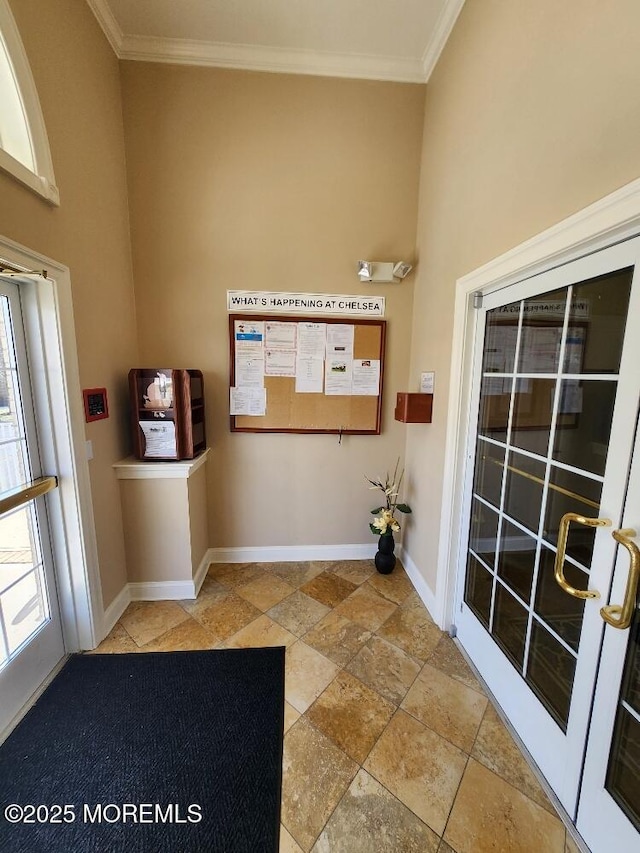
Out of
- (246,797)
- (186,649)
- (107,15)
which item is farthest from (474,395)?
(107,15)

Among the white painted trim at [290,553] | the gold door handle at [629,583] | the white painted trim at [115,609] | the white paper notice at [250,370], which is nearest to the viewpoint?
the gold door handle at [629,583]

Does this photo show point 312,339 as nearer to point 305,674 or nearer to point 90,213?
point 90,213

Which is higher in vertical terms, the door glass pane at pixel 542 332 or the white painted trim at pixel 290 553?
the door glass pane at pixel 542 332

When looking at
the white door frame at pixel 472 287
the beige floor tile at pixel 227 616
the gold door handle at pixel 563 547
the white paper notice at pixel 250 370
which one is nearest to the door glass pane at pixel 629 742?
the gold door handle at pixel 563 547

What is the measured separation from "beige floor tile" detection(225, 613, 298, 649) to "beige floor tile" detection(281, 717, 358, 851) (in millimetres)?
505

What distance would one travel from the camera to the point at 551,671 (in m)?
1.33

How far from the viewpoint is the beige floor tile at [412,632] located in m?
1.91

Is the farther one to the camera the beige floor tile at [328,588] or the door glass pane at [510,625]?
the beige floor tile at [328,588]

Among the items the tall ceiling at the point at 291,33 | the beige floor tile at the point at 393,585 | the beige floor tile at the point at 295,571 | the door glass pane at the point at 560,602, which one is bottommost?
the beige floor tile at the point at 393,585

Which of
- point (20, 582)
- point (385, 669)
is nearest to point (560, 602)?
point (385, 669)

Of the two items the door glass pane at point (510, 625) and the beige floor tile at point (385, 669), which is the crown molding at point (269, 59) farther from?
the beige floor tile at point (385, 669)

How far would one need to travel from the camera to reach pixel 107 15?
6.41 ft

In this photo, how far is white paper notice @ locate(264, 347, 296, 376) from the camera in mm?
2486

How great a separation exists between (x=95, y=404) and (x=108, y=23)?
2323 millimetres
